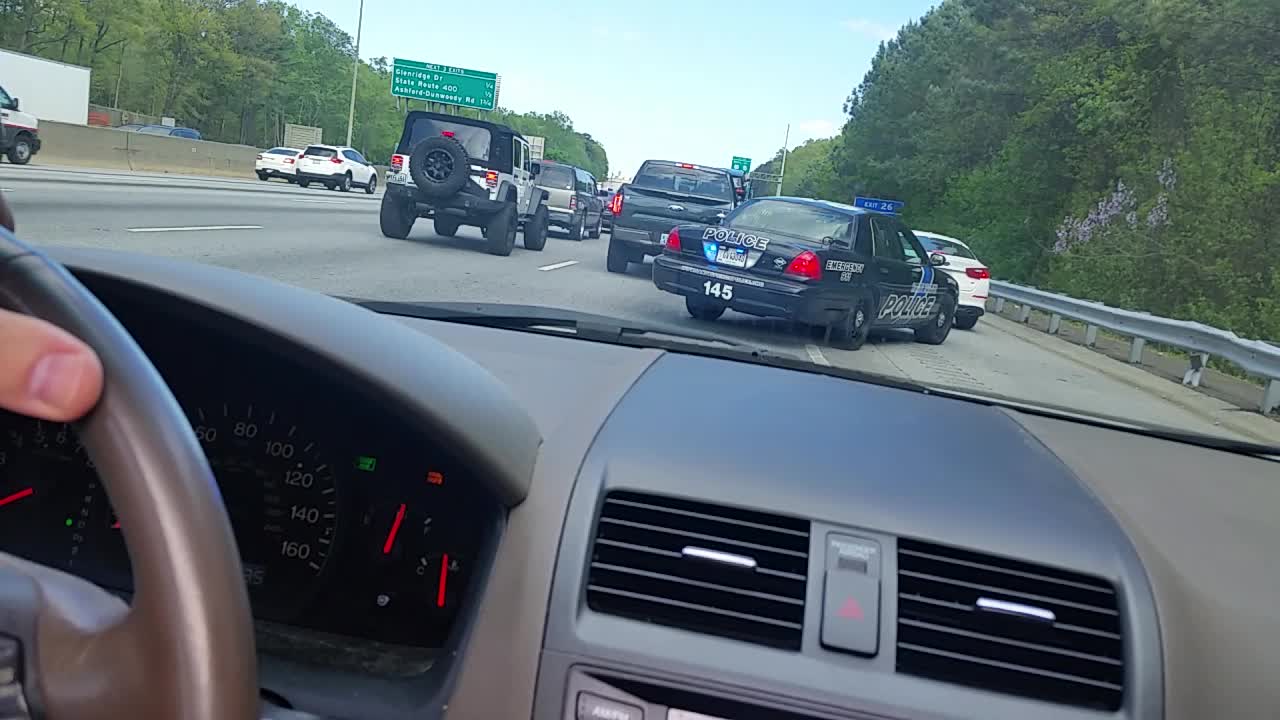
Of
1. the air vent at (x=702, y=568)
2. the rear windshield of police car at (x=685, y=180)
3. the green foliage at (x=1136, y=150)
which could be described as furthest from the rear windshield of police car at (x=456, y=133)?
the air vent at (x=702, y=568)

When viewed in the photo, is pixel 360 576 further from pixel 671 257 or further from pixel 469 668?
pixel 671 257

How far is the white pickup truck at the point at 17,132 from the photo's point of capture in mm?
24359

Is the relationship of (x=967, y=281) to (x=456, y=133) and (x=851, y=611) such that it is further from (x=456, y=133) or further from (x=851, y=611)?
(x=851, y=611)

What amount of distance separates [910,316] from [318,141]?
52618 millimetres

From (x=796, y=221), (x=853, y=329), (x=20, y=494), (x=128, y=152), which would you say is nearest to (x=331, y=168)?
(x=128, y=152)

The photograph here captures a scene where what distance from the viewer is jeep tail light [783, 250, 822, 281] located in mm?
10312

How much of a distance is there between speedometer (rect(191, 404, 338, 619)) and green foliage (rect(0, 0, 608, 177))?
34352mm

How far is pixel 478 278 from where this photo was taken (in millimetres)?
13438

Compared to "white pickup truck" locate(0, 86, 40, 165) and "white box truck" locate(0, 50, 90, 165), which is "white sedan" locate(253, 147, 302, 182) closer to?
"white box truck" locate(0, 50, 90, 165)

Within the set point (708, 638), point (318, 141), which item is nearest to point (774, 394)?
point (708, 638)

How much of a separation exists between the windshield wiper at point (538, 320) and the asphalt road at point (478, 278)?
9.80ft

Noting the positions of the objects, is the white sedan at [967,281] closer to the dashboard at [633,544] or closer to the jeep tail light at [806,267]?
the jeep tail light at [806,267]

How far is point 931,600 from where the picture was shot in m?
2.32

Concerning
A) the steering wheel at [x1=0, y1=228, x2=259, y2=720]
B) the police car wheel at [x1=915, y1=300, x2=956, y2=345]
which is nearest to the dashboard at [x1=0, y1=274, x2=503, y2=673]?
the steering wheel at [x1=0, y1=228, x2=259, y2=720]
